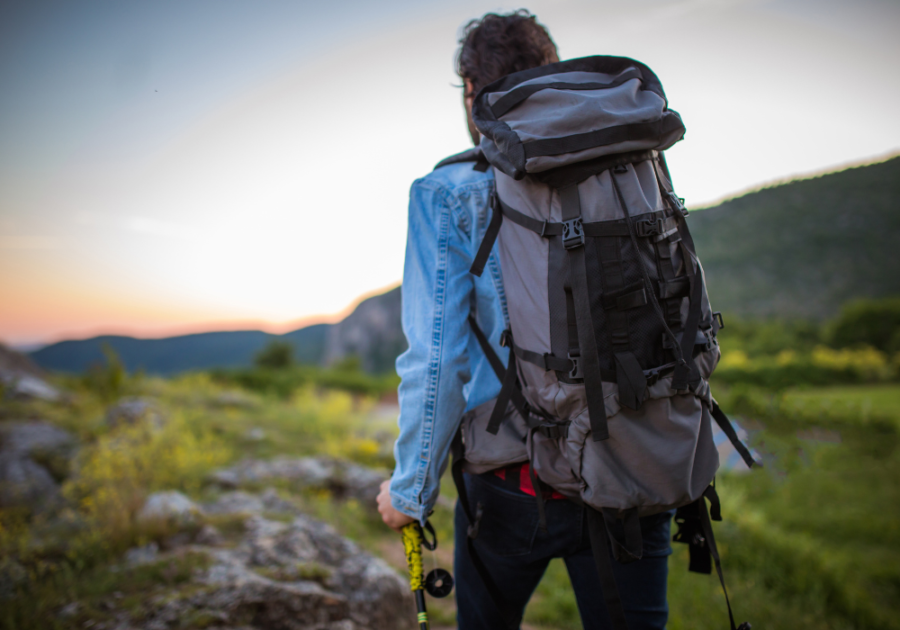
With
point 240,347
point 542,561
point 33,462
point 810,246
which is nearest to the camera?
point 542,561

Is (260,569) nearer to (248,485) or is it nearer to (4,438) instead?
(248,485)

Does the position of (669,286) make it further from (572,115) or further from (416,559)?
(416,559)

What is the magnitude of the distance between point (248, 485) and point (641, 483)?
4739 mm

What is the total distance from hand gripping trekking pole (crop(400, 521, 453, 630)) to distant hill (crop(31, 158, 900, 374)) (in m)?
19.0

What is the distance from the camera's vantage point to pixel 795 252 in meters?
29.0

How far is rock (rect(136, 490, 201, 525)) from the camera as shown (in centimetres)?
298

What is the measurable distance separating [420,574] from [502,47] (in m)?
1.67

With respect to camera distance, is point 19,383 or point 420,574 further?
point 19,383

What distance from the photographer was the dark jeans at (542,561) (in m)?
1.13

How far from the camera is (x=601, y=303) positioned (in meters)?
1.03

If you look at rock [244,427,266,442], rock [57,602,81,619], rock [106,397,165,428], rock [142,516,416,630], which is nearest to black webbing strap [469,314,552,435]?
rock [142,516,416,630]

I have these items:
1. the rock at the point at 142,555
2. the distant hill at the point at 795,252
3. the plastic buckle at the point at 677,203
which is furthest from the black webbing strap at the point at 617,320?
the distant hill at the point at 795,252

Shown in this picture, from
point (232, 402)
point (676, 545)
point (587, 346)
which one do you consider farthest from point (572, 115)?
point (232, 402)

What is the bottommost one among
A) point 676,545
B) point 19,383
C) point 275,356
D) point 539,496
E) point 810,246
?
point 676,545
